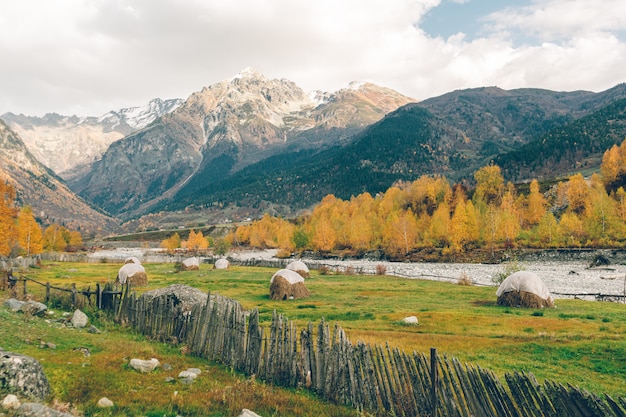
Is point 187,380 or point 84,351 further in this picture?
point 84,351

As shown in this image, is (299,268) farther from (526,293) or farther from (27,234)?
(27,234)

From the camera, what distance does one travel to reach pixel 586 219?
314 feet

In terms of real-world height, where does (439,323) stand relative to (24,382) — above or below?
below

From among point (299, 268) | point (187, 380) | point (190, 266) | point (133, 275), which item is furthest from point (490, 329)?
point (190, 266)

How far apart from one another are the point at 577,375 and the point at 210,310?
14.8m

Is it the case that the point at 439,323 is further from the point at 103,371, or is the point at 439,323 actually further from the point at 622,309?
the point at 103,371

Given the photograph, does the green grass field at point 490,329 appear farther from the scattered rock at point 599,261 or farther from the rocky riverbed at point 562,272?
the scattered rock at point 599,261

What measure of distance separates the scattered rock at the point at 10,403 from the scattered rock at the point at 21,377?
2.36ft

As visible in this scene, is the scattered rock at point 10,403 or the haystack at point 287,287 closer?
the scattered rock at point 10,403

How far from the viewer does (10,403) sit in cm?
830

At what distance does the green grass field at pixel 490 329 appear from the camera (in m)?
15.9

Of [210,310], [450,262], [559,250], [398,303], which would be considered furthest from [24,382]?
[559,250]

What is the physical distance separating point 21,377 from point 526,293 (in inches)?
1285

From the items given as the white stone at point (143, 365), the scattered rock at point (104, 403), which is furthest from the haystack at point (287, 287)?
the scattered rock at point (104, 403)
